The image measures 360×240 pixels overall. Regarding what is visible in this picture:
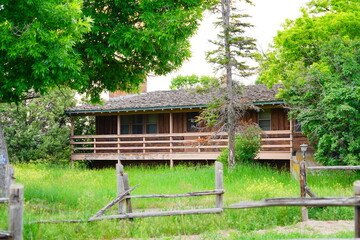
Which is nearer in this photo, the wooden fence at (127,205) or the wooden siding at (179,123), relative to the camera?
the wooden fence at (127,205)

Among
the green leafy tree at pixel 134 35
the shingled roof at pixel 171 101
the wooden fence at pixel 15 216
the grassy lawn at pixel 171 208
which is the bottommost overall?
the grassy lawn at pixel 171 208

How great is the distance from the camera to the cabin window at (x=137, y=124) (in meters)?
29.0

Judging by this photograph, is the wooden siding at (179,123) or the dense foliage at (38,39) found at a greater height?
the dense foliage at (38,39)

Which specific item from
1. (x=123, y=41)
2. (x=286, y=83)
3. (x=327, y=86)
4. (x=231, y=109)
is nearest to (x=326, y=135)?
(x=327, y=86)

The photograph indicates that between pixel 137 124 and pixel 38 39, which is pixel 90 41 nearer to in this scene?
pixel 38 39

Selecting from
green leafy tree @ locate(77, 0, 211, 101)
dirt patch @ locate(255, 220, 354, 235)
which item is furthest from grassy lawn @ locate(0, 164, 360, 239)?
green leafy tree @ locate(77, 0, 211, 101)

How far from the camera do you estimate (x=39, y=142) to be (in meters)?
27.7

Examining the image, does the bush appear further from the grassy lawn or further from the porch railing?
the grassy lawn

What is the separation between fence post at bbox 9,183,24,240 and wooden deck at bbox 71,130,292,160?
16.8 meters

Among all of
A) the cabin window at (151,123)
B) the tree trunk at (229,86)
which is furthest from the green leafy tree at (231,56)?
the cabin window at (151,123)

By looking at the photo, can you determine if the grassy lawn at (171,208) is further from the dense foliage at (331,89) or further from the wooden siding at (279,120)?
the wooden siding at (279,120)

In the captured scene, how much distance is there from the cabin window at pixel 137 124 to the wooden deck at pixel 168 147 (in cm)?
47

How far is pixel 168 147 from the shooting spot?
2555 centimetres

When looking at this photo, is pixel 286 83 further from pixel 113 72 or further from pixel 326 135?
pixel 113 72
